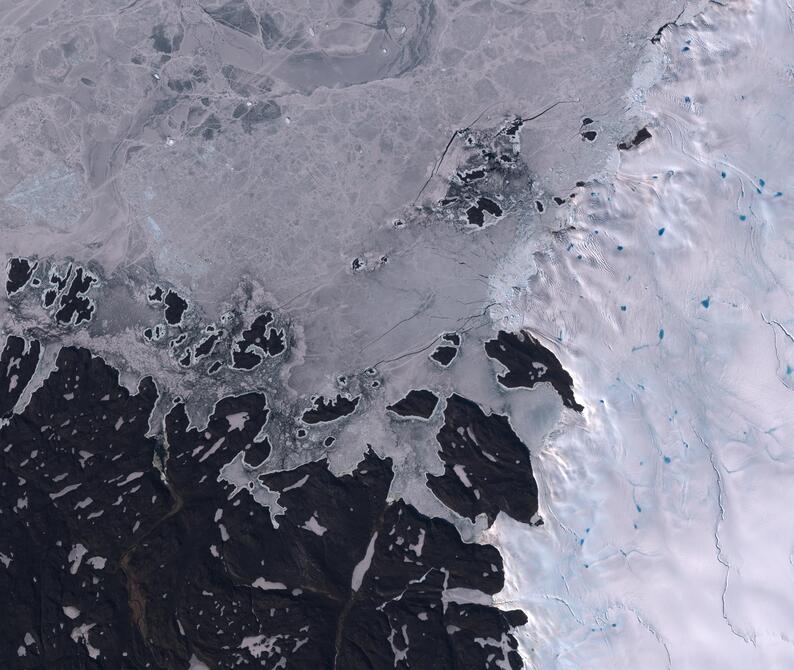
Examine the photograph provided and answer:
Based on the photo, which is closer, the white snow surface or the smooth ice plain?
the white snow surface

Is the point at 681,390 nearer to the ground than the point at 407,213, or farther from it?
nearer to the ground

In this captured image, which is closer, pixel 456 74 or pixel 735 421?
pixel 735 421

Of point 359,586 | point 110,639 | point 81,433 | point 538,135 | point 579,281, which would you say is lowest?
point 110,639

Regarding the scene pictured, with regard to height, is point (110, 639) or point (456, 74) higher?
point (456, 74)

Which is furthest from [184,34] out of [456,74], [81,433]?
Answer: [81,433]

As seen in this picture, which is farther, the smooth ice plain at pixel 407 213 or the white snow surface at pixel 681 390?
the smooth ice plain at pixel 407 213

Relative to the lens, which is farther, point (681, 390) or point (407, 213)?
point (407, 213)

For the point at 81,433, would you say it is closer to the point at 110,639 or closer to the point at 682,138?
the point at 110,639
